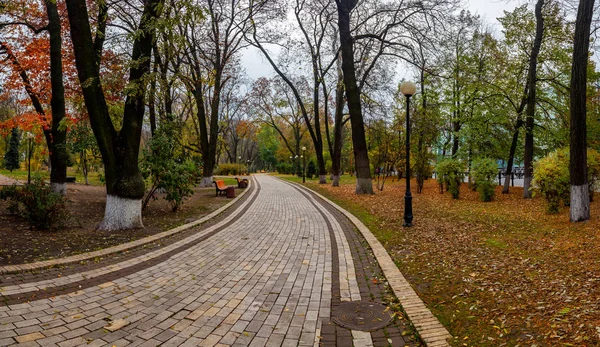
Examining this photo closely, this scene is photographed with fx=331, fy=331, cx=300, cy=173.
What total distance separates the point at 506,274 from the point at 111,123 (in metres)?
8.45

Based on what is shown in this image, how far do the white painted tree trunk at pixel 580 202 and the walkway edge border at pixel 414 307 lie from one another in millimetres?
4786

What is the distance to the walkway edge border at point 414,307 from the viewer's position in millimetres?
3150

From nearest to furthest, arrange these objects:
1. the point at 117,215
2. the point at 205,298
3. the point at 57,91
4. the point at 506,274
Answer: the point at 205,298, the point at 506,274, the point at 117,215, the point at 57,91

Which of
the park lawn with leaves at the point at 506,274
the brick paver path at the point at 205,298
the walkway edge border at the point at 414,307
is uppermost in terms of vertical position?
the park lawn with leaves at the point at 506,274

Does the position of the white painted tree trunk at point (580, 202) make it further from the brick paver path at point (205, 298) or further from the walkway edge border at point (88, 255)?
the walkway edge border at point (88, 255)

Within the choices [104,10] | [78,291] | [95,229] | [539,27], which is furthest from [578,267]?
[539,27]

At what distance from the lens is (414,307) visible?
3.79 metres

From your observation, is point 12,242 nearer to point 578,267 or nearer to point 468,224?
point 578,267

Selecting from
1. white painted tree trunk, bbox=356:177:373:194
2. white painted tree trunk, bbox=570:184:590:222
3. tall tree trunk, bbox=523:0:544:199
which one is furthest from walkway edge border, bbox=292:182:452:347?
tall tree trunk, bbox=523:0:544:199

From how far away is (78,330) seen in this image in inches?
129

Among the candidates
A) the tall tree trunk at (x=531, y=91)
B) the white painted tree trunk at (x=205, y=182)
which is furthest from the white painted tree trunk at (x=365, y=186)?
the white painted tree trunk at (x=205, y=182)

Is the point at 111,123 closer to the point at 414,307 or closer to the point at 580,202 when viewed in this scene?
the point at 414,307

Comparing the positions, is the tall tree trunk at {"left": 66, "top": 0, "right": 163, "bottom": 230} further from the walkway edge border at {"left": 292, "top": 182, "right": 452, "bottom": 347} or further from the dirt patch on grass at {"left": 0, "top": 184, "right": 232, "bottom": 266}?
the walkway edge border at {"left": 292, "top": 182, "right": 452, "bottom": 347}

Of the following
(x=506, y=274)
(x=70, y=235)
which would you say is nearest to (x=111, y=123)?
(x=70, y=235)
